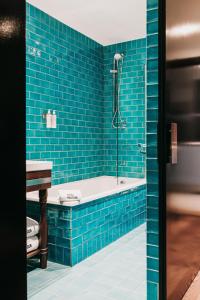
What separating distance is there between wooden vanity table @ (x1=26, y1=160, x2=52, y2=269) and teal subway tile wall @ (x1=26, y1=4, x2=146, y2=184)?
1.12 meters

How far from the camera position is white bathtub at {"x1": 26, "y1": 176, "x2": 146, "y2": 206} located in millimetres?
3002

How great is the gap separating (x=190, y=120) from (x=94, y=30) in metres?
2.83

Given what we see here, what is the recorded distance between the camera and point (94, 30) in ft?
13.9

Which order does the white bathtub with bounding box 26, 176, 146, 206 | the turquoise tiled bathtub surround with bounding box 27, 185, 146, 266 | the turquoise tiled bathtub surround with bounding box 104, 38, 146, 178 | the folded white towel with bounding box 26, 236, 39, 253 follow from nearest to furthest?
the folded white towel with bounding box 26, 236, 39, 253
the turquoise tiled bathtub surround with bounding box 27, 185, 146, 266
the white bathtub with bounding box 26, 176, 146, 206
the turquoise tiled bathtub surround with bounding box 104, 38, 146, 178

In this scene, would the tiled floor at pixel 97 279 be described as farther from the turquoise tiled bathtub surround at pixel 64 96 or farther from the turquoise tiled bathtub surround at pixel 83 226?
the turquoise tiled bathtub surround at pixel 64 96

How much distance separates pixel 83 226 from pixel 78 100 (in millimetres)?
2209

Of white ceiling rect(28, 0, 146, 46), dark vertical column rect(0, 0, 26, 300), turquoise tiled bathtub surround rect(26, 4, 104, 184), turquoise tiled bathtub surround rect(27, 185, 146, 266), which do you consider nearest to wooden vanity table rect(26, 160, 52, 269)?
turquoise tiled bathtub surround rect(27, 185, 146, 266)

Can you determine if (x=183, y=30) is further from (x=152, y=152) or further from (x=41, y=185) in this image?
(x=41, y=185)

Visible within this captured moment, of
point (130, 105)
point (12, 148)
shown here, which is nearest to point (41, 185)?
point (12, 148)

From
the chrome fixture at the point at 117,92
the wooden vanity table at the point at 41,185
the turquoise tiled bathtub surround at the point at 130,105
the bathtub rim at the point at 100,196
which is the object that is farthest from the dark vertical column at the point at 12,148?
the chrome fixture at the point at 117,92

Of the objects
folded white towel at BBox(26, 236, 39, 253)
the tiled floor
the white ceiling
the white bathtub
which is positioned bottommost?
the tiled floor

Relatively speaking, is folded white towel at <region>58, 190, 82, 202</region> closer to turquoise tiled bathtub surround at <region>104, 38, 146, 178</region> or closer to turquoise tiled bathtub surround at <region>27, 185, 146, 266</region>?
turquoise tiled bathtub surround at <region>27, 185, 146, 266</region>

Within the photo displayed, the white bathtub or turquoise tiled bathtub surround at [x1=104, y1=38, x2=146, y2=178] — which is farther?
turquoise tiled bathtub surround at [x1=104, y1=38, x2=146, y2=178]

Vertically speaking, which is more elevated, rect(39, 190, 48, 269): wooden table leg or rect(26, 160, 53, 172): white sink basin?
rect(26, 160, 53, 172): white sink basin
